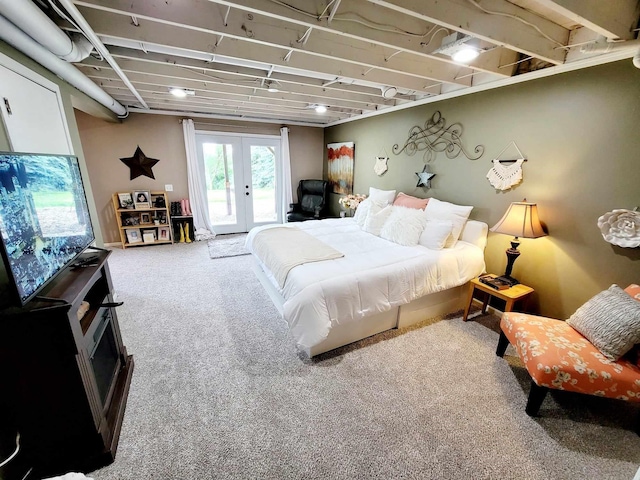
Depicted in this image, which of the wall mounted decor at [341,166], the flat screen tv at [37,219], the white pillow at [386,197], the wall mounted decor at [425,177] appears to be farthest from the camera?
the wall mounted decor at [341,166]

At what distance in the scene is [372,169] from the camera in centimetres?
443

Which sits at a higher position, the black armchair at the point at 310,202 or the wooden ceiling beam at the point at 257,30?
the wooden ceiling beam at the point at 257,30

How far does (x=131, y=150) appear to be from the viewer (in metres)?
4.45

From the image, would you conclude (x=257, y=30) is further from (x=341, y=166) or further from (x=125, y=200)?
(x=125, y=200)

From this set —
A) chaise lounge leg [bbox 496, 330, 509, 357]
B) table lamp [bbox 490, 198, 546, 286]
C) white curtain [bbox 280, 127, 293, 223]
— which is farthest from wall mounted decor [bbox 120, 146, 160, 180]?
chaise lounge leg [bbox 496, 330, 509, 357]

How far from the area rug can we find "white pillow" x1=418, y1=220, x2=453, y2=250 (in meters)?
2.78

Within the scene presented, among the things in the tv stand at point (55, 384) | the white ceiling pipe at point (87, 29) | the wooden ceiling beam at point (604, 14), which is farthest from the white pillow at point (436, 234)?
the white ceiling pipe at point (87, 29)

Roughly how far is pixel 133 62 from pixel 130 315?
7.96ft

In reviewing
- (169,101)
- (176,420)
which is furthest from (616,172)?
(169,101)

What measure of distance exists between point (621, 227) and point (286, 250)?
263 centimetres

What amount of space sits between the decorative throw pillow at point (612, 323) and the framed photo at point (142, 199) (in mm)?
5639

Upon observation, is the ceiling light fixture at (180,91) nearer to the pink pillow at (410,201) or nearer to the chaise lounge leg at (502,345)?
the pink pillow at (410,201)

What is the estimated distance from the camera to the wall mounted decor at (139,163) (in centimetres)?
445

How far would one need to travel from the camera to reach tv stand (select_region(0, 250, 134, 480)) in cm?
105
